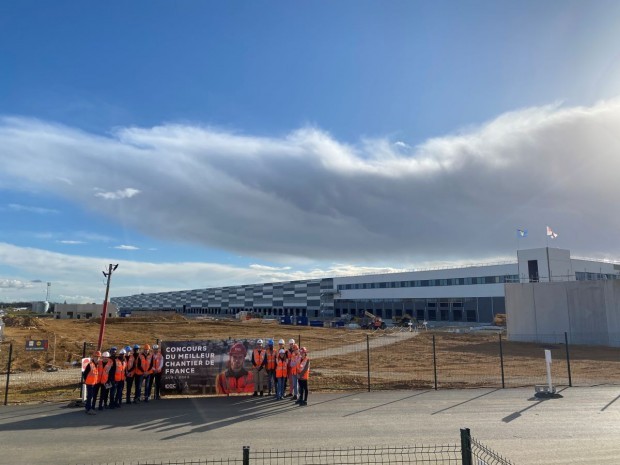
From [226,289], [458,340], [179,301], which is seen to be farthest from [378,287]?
[179,301]

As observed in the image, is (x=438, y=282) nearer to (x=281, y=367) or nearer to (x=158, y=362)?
(x=281, y=367)

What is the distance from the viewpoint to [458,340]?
45938mm

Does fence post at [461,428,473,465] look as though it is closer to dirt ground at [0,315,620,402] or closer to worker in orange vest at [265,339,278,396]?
worker in orange vest at [265,339,278,396]

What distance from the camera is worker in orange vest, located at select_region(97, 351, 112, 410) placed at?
43.8 feet

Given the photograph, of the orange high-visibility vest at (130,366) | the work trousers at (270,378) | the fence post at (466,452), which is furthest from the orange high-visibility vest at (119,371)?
the fence post at (466,452)

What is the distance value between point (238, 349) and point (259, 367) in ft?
3.31

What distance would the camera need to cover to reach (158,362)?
15.1m

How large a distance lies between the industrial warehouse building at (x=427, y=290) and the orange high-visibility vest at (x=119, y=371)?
129 feet

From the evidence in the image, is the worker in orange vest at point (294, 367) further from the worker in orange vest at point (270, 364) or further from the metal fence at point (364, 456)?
the metal fence at point (364, 456)

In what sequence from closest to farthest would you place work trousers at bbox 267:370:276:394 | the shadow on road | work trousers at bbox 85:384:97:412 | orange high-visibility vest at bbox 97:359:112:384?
the shadow on road
work trousers at bbox 85:384:97:412
orange high-visibility vest at bbox 97:359:112:384
work trousers at bbox 267:370:276:394

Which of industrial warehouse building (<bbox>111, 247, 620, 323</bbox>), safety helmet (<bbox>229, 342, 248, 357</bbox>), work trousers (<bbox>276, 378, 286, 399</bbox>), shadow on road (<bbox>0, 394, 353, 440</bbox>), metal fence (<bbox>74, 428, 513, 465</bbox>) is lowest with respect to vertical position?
shadow on road (<bbox>0, 394, 353, 440</bbox>)

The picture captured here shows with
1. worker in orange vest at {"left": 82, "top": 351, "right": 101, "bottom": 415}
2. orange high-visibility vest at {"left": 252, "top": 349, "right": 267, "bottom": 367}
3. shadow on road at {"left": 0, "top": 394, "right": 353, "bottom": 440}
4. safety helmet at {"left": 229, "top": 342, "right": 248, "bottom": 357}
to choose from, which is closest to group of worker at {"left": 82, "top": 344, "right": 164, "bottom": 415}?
worker in orange vest at {"left": 82, "top": 351, "right": 101, "bottom": 415}

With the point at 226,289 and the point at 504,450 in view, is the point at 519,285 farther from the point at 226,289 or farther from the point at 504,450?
the point at 226,289

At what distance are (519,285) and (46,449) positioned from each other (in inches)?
1620
